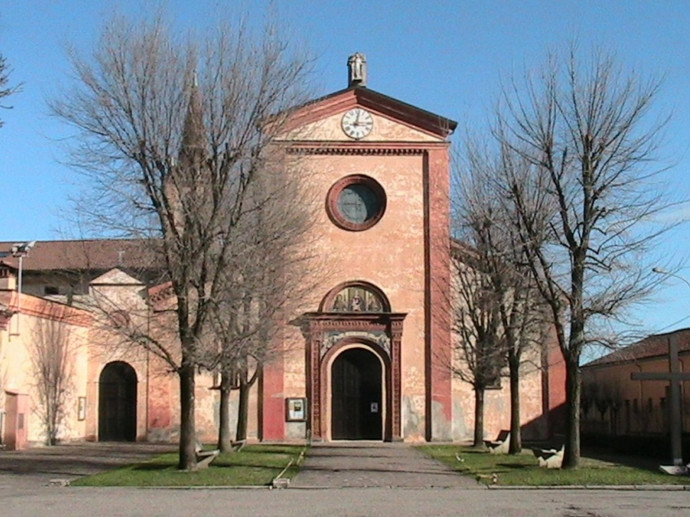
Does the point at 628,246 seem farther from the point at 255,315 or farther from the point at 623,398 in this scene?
the point at 623,398

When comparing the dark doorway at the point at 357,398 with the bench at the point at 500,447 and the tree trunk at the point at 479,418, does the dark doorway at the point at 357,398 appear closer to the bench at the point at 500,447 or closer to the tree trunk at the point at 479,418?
the tree trunk at the point at 479,418

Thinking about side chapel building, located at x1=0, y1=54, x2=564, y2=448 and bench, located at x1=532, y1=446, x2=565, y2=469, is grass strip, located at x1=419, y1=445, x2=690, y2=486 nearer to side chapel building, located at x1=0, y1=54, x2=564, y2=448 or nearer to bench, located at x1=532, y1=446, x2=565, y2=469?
bench, located at x1=532, y1=446, x2=565, y2=469

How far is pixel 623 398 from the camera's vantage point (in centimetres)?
4288

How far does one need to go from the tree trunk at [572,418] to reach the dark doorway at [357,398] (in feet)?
49.6

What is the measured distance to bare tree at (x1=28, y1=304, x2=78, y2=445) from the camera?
3550 centimetres

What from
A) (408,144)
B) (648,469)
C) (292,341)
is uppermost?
(408,144)

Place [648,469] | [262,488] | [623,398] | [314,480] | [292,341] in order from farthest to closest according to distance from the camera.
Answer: [623,398]
[292,341]
[648,469]
[314,480]
[262,488]

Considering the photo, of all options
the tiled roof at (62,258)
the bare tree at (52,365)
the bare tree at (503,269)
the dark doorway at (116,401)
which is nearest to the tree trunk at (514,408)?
the bare tree at (503,269)

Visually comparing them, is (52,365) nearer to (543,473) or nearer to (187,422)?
(187,422)

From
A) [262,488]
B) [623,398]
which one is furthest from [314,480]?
[623,398]

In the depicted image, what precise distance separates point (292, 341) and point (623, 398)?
15.2m

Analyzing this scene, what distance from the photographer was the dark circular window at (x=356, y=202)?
3969cm

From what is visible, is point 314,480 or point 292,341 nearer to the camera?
point 314,480

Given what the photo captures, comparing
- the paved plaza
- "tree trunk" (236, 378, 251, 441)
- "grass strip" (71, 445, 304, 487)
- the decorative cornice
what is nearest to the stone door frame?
"tree trunk" (236, 378, 251, 441)
